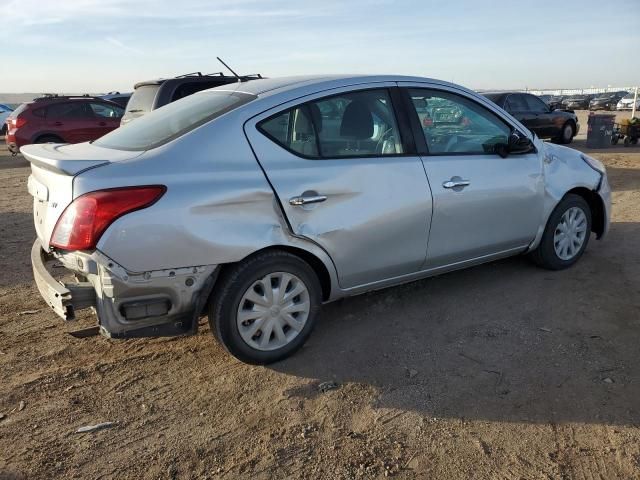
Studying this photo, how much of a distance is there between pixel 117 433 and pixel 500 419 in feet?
6.33

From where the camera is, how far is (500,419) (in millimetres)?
2822

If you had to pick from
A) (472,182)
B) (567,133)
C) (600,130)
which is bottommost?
(567,133)

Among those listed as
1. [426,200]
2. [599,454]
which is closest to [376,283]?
[426,200]

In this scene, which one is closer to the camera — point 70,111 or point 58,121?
point 58,121

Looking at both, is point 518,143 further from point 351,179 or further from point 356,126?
point 351,179

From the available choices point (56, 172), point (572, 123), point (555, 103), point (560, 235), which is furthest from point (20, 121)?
point (555, 103)

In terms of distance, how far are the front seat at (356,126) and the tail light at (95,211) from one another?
4.37 feet

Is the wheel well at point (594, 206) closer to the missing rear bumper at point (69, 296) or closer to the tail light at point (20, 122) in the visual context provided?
the missing rear bumper at point (69, 296)

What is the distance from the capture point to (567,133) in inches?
647

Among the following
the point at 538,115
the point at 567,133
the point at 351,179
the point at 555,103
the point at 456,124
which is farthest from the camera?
the point at 555,103

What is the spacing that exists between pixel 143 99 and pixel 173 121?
5.03 metres

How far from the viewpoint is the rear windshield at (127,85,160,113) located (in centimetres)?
788

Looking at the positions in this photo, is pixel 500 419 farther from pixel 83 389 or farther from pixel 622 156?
pixel 622 156

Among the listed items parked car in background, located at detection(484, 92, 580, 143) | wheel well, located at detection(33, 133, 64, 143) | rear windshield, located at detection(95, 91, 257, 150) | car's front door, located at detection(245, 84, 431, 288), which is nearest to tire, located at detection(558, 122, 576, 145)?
parked car in background, located at detection(484, 92, 580, 143)
